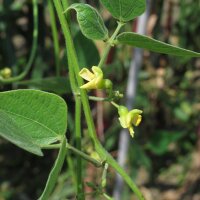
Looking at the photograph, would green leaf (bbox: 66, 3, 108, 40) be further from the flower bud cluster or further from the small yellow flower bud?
the small yellow flower bud

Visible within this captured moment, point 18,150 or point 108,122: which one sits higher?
point 108,122

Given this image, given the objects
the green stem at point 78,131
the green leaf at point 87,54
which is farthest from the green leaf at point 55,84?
the green stem at point 78,131

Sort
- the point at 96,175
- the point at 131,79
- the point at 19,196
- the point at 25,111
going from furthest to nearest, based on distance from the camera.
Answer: the point at 19,196 < the point at 96,175 < the point at 131,79 < the point at 25,111

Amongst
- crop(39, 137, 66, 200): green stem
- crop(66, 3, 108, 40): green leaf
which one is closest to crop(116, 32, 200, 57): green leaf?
crop(66, 3, 108, 40): green leaf

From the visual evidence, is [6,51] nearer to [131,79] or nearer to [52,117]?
[131,79]

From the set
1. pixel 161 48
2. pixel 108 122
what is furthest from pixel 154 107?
pixel 161 48
